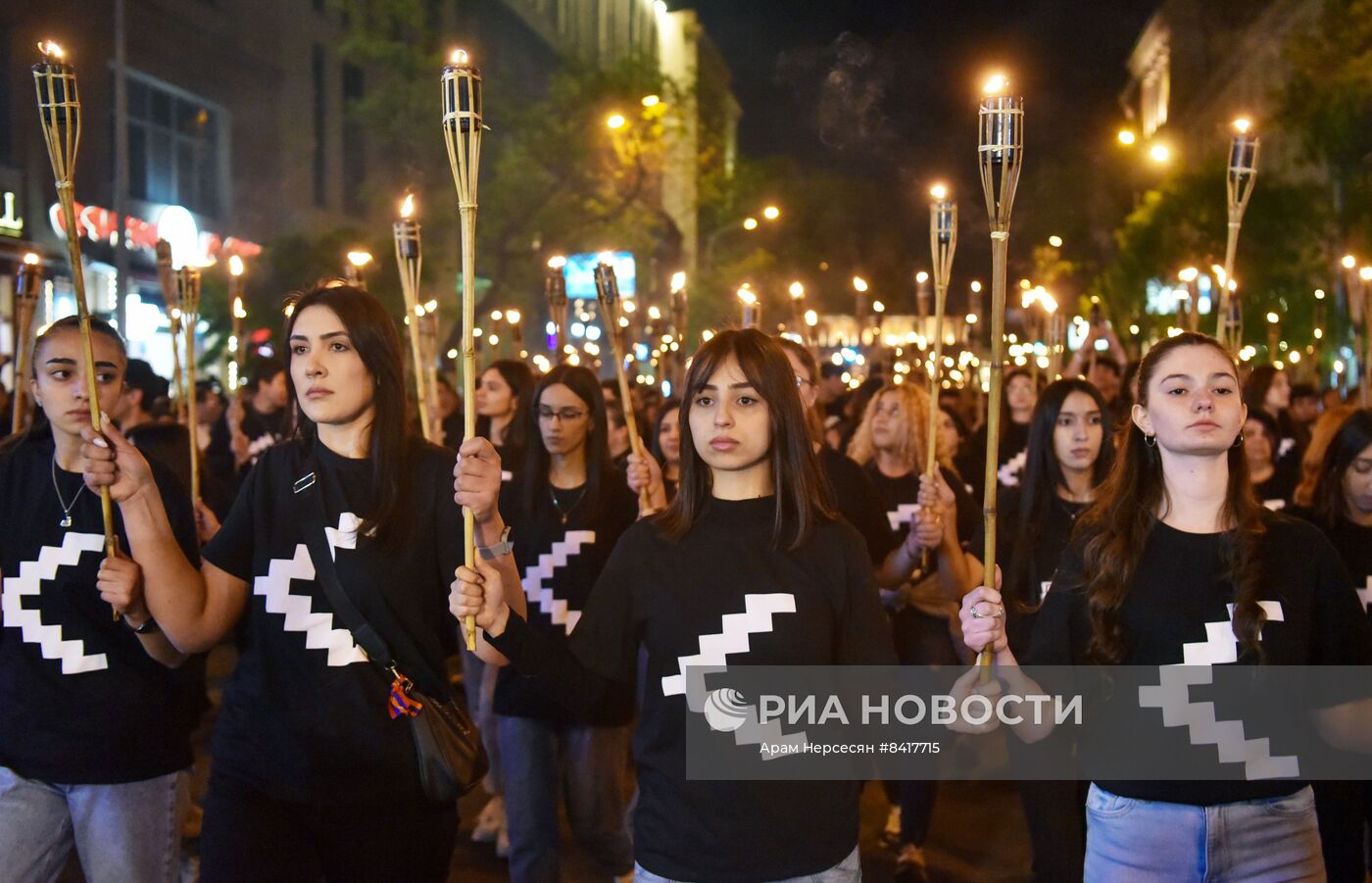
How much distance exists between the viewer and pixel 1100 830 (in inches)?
135

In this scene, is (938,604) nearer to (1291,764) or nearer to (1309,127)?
(1291,764)

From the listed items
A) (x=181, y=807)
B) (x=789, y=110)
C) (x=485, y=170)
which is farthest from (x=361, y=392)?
(x=485, y=170)

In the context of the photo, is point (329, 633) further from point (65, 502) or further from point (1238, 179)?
point (1238, 179)

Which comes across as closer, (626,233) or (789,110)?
(789,110)

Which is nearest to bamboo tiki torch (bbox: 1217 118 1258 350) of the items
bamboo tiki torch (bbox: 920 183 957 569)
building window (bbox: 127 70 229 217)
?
bamboo tiki torch (bbox: 920 183 957 569)

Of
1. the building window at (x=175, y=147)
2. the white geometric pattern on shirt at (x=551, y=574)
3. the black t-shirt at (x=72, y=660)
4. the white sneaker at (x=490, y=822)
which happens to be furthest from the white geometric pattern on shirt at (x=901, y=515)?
the building window at (x=175, y=147)

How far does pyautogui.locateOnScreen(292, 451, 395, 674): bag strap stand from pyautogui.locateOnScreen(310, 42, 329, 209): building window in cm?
2908

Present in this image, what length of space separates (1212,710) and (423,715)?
200 cm

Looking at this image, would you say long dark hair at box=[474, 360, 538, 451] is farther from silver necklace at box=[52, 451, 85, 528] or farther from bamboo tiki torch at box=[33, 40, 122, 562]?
bamboo tiki torch at box=[33, 40, 122, 562]

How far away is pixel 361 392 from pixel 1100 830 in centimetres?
229

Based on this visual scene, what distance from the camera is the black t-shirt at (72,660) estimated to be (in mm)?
3754

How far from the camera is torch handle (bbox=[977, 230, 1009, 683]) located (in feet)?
9.86

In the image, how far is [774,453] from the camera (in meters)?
3.52

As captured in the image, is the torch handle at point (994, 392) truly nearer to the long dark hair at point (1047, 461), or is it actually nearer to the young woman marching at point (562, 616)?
the young woman marching at point (562, 616)
